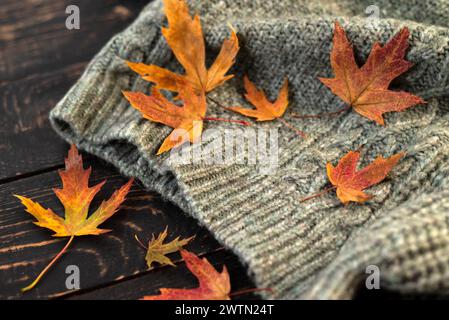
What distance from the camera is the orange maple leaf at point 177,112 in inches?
36.2

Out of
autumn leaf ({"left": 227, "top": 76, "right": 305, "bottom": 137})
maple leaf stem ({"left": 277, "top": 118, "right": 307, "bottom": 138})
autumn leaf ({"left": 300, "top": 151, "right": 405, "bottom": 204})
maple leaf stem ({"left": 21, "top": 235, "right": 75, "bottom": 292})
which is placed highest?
autumn leaf ({"left": 227, "top": 76, "right": 305, "bottom": 137})

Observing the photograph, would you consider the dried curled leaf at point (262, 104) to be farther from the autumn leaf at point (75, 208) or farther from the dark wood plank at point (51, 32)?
the dark wood plank at point (51, 32)

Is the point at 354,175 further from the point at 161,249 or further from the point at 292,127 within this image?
the point at 161,249

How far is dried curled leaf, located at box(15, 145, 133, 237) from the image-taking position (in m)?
0.86

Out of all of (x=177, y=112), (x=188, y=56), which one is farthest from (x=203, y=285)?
(x=188, y=56)

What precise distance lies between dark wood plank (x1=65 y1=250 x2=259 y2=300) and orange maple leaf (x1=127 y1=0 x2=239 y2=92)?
1.02 feet

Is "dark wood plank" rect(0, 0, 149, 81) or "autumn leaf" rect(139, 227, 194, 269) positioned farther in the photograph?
"dark wood plank" rect(0, 0, 149, 81)

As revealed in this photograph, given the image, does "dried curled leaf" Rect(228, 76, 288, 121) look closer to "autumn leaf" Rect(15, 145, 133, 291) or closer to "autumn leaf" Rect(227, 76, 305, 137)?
"autumn leaf" Rect(227, 76, 305, 137)

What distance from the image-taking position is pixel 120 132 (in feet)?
3.08

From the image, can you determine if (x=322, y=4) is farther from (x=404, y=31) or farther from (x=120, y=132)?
(x=120, y=132)

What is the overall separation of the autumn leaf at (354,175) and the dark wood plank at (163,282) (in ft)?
0.48

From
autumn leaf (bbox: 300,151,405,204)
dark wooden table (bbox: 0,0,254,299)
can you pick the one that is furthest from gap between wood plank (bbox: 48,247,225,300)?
autumn leaf (bbox: 300,151,405,204)

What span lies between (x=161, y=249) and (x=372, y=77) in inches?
16.5
